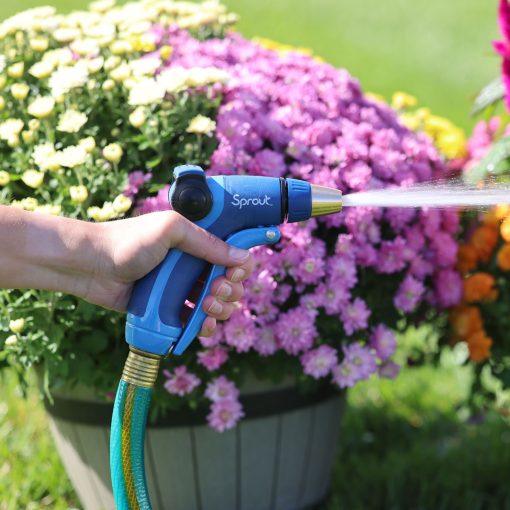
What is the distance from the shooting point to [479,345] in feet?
8.14

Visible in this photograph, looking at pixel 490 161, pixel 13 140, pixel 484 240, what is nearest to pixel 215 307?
pixel 13 140

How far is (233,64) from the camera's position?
2.62 m

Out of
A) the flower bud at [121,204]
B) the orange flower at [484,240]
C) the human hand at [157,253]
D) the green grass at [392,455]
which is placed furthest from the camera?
the green grass at [392,455]

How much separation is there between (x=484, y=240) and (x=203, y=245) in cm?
117

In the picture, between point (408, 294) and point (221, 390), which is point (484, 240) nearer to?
point (408, 294)

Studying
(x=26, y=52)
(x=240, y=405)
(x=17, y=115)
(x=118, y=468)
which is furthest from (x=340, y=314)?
(x=26, y=52)

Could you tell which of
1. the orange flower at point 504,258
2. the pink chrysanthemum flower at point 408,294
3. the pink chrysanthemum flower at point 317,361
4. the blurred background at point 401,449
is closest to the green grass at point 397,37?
the blurred background at point 401,449

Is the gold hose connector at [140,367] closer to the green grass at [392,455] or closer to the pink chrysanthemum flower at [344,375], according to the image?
the pink chrysanthemum flower at [344,375]

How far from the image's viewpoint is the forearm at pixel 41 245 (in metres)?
1.65

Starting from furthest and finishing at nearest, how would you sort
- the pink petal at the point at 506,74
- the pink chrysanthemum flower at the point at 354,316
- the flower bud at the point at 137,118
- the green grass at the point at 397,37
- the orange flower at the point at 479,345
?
1. the green grass at the point at 397,37
2. the orange flower at the point at 479,345
3. the pink petal at the point at 506,74
4. the pink chrysanthemum flower at the point at 354,316
5. the flower bud at the point at 137,118

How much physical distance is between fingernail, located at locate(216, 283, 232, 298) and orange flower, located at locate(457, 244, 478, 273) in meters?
1.06

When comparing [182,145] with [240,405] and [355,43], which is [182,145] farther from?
[355,43]

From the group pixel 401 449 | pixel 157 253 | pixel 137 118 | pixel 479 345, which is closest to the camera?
pixel 157 253

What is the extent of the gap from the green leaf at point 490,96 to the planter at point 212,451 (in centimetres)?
82
